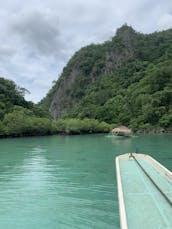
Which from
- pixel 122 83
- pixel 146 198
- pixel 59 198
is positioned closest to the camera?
pixel 146 198

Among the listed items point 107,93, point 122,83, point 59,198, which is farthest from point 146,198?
point 122,83


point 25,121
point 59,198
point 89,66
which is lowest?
point 59,198

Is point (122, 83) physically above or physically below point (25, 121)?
above

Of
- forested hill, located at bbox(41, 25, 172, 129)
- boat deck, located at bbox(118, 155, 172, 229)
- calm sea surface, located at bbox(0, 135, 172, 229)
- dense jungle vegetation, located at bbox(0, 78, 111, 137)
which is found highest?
forested hill, located at bbox(41, 25, 172, 129)

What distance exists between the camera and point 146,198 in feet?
29.4

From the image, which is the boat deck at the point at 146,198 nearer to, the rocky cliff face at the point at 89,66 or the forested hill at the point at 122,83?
→ the forested hill at the point at 122,83

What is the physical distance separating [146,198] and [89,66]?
134993 mm

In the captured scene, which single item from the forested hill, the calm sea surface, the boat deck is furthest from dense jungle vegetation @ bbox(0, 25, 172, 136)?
the boat deck

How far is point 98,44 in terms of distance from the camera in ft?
511

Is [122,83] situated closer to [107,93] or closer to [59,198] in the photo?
[107,93]

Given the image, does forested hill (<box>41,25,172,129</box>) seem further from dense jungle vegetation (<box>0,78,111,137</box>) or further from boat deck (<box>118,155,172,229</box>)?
boat deck (<box>118,155,172,229</box>)

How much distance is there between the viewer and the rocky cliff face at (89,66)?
132 meters

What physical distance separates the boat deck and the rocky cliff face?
11866 centimetres

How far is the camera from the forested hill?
273 feet
